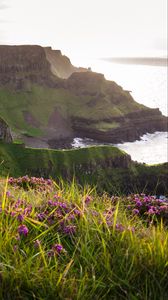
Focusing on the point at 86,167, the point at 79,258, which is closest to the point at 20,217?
the point at 79,258

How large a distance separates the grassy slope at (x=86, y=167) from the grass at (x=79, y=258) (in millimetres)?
131166

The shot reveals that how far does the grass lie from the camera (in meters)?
7.36

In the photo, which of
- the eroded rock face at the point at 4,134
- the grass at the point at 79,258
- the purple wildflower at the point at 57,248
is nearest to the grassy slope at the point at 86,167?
the eroded rock face at the point at 4,134

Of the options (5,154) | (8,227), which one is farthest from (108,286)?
(5,154)

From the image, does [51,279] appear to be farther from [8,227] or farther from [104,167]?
[104,167]

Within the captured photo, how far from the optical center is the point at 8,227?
8.56 meters

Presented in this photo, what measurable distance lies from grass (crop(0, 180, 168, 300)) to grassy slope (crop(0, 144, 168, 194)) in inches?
5164

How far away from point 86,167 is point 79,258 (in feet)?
490

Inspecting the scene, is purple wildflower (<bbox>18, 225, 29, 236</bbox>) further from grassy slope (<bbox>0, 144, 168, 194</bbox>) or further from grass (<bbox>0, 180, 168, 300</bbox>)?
grassy slope (<bbox>0, 144, 168, 194</bbox>)

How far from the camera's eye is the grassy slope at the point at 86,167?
146500 millimetres

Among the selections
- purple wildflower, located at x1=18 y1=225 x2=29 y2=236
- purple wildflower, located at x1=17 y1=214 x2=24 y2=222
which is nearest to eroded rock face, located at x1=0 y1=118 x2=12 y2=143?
purple wildflower, located at x1=17 y1=214 x2=24 y2=222

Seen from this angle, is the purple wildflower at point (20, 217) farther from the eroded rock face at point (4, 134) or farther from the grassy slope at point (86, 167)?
the eroded rock face at point (4, 134)

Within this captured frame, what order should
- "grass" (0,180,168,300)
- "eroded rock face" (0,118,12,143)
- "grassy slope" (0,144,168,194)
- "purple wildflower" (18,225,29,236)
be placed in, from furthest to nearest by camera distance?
"eroded rock face" (0,118,12,143) → "grassy slope" (0,144,168,194) → "purple wildflower" (18,225,29,236) → "grass" (0,180,168,300)

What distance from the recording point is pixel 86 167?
517ft
